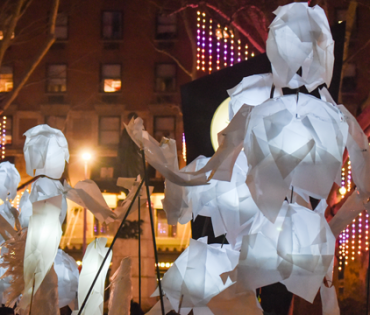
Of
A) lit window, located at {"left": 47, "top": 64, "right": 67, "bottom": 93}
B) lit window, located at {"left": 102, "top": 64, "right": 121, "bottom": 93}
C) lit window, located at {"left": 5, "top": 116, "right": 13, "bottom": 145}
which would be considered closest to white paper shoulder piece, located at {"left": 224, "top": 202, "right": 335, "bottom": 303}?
lit window, located at {"left": 102, "top": 64, "right": 121, "bottom": 93}

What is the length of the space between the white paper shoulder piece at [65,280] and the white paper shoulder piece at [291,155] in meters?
1.29

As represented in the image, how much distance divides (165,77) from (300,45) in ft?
47.2

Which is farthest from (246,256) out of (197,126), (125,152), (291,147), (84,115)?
(84,115)

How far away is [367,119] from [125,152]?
4.01m

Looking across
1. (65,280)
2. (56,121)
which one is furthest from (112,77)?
(65,280)

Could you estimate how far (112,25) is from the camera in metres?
15.7

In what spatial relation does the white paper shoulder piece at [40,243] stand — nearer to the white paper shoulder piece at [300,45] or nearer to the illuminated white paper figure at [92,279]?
the illuminated white paper figure at [92,279]

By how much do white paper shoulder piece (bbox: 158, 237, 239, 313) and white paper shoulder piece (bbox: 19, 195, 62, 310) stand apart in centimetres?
50

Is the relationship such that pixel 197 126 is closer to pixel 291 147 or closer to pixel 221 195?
pixel 221 195

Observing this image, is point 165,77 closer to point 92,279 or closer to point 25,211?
point 25,211

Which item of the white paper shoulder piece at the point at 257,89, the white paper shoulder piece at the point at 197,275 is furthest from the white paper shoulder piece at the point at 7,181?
the white paper shoulder piece at the point at 257,89

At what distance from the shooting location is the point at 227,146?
1.32 m

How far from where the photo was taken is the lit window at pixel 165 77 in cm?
→ 1536

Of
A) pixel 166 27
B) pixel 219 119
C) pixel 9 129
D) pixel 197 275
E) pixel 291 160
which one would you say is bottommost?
pixel 197 275
